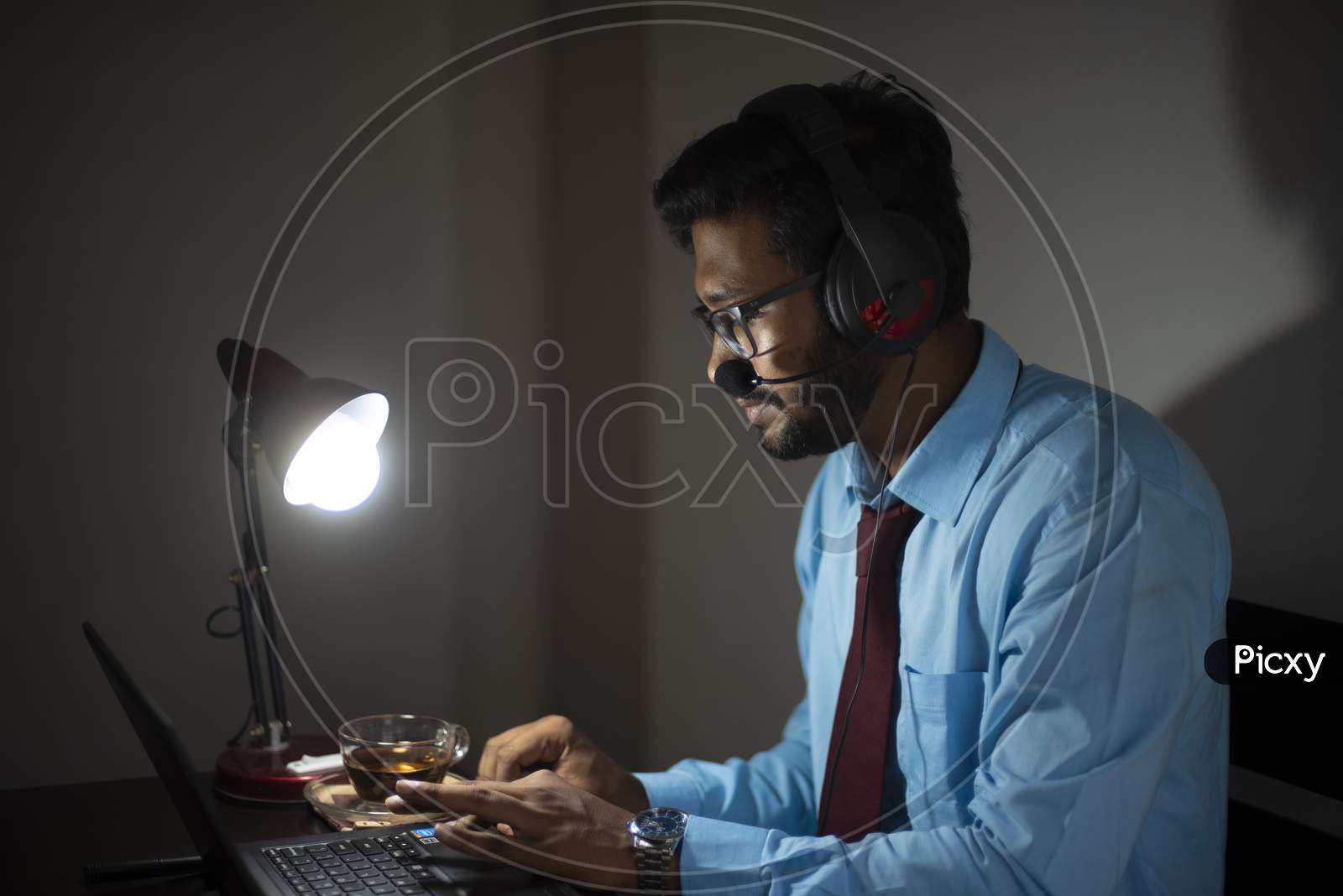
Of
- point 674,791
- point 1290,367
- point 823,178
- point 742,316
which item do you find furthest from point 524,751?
point 1290,367

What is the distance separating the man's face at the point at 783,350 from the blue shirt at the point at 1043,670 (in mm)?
99

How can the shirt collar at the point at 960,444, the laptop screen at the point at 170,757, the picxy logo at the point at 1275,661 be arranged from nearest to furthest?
the laptop screen at the point at 170,757 → the picxy logo at the point at 1275,661 → the shirt collar at the point at 960,444

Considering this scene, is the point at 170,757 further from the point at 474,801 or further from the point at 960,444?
the point at 960,444

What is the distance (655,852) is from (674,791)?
0.86ft

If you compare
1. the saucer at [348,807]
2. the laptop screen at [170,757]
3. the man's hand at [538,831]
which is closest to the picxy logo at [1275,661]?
the man's hand at [538,831]

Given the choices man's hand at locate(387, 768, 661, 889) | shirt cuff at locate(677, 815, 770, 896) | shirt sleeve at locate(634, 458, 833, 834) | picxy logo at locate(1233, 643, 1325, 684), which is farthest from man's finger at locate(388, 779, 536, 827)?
picxy logo at locate(1233, 643, 1325, 684)

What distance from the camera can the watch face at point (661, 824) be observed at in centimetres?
90

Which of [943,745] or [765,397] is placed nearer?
[943,745]

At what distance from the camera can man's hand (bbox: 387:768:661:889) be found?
87 cm

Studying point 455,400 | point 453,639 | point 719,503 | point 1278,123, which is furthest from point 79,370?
point 1278,123

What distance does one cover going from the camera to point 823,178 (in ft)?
3.49

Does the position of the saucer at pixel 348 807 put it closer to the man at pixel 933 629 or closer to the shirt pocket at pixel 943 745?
the man at pixel 933 629

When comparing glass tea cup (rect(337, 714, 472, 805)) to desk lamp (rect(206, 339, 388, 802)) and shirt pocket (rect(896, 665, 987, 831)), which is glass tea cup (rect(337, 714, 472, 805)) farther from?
shirt pocket (rect(896, 665, 987, 831))

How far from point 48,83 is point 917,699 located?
53.9 inches
